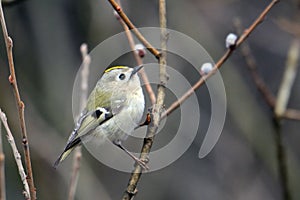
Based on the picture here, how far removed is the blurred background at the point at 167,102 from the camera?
469cm

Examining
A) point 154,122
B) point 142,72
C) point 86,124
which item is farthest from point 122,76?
point 154,122

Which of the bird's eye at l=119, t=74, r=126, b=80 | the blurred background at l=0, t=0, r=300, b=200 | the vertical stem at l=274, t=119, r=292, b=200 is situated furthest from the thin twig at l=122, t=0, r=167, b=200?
the blurred background at l=0, t=0, r=300, b=200

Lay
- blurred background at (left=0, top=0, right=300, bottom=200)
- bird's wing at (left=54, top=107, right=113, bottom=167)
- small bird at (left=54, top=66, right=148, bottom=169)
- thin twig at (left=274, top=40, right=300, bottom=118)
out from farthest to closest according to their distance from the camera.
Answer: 1. blurred background at (left=0, top=0, right=300, bottom=200)
2. thin twig at (left=274, top=40, right=300, bottom=118)
3. small bird at (left=54, top=66, right=148, bottom=169)
4. bird's wing at (left=54, top=107, right=113, bottom=167)

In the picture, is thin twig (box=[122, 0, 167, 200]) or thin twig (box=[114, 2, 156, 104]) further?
thin twig (box=[114, 2, 156, 104])

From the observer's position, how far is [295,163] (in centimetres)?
A: 509

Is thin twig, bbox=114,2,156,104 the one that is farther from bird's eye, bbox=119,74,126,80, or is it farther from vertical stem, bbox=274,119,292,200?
vertical stem, bbox=274,119,292,200

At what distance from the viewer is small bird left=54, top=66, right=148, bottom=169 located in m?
2.38

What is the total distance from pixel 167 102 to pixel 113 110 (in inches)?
113

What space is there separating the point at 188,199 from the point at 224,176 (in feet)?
2.94

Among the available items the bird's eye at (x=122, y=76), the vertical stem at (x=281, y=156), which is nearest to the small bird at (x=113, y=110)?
the bird's eye at (x=122, y=76)

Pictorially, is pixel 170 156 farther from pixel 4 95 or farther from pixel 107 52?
pixel 4 95

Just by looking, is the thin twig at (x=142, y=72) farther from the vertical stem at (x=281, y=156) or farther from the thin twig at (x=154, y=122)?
the vertical stem at (x=281, y=156)

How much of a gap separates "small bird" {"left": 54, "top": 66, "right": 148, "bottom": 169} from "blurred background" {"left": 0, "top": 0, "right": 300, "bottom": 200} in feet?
6.30

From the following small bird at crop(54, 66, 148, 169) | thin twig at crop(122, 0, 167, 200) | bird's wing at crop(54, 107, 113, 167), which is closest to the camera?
thin twig at crop(122, 0, 167, 200)
